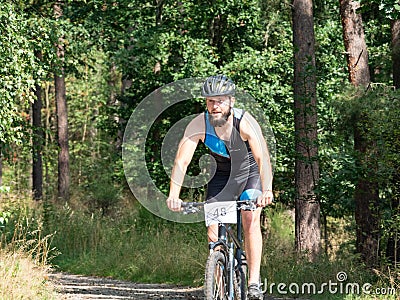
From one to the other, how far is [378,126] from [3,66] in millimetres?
5795

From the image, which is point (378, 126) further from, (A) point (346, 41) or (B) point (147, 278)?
(B) point (147, 278)

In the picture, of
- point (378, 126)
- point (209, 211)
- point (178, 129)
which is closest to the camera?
point (209, 211)

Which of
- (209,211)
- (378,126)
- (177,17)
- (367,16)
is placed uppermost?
(177,17)

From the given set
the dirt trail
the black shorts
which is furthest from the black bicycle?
the dirt trail

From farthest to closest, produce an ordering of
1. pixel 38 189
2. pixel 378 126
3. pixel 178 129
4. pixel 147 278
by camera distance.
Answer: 1. pixel 38 189
2. pixel 178 129
3. pixel 147 278
4. pixel 378 126

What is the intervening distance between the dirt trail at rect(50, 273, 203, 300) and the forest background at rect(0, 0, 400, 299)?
1.71 ft

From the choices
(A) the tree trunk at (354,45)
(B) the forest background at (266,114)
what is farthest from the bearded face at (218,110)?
(A) the tree trunk at (354,45)

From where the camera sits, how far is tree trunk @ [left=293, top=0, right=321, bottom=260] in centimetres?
1304

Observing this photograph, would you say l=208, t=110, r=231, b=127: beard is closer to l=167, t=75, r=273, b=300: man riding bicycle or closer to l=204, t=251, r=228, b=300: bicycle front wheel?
l=167, t=75, r=273, b=300: man riding bicycle

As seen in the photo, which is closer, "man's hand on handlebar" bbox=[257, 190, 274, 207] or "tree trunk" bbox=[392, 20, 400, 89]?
"man's hand on handlebar" bbox=[257, 190, 274, 207]

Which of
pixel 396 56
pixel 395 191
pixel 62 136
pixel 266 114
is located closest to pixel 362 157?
pixel 395 191

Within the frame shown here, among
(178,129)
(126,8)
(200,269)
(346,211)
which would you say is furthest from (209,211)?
(126,8)

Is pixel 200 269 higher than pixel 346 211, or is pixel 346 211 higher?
pixel 346 211

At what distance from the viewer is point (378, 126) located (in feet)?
32.8
